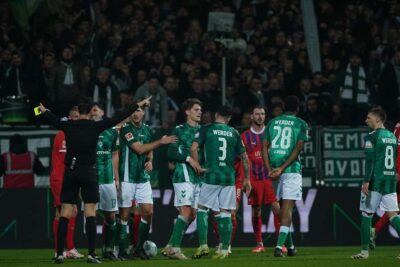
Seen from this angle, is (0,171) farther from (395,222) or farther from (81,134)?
(395,222)

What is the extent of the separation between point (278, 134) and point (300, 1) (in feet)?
33.1

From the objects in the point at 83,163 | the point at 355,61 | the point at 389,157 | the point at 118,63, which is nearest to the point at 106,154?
the point at 83,163

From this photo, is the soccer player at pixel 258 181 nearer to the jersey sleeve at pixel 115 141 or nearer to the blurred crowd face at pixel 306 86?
the jersey sleeve at pixel 115 141

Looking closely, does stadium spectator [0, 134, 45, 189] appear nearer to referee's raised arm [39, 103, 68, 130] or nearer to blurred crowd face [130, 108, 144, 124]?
blurred crowd face [130, 108, 144, 124]

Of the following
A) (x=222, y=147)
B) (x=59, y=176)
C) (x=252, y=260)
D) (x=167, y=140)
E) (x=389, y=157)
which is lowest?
(x=252, y=260)

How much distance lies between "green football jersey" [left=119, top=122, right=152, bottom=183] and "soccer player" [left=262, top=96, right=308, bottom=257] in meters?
1.80

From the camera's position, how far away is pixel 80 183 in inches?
640

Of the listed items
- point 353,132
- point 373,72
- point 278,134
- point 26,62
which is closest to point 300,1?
point 373,72

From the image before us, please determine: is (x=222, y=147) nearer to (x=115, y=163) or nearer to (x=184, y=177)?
(x=184, y=177)

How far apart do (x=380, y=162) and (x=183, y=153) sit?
9.68 feet

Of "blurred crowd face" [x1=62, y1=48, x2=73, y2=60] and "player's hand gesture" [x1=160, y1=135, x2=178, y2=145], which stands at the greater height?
"blurred crowd face" [x1=62, y1=48, x2=73, y2=60]

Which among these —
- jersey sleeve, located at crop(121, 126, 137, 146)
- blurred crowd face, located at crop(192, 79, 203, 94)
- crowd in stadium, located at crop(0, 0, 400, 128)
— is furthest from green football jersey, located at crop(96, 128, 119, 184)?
blurred crowd face, located at crop(192, 79, 203, 94)

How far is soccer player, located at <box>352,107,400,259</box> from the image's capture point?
56.1ft

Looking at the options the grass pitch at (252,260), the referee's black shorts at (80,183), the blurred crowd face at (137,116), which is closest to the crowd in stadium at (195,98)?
the referee's black shorts at (80,183)
